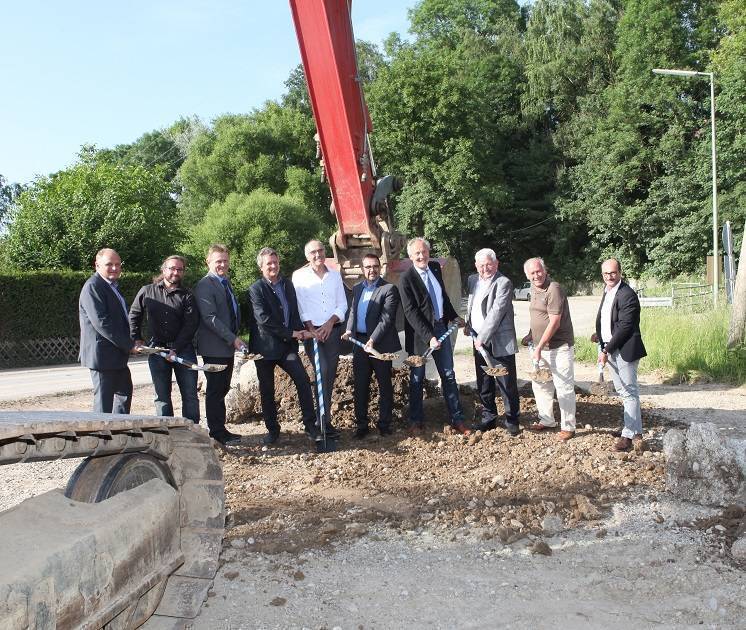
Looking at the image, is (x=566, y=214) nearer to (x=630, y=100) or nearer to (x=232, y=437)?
(x=630, y=100)

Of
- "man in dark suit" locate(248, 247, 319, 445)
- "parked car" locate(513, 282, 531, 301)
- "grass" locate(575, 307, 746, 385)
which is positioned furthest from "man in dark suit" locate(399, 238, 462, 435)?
"parked car" locate(513, 282, 531, 301)

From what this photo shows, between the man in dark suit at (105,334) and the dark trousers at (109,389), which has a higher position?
the man in dark suit at (105,334)

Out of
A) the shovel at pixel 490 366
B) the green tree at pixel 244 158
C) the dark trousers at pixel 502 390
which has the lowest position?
the dark trousers at pixel 502 390

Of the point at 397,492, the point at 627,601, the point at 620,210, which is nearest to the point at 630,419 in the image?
the point at 397,492

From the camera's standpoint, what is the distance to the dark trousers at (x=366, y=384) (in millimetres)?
6906

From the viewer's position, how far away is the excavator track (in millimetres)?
2248

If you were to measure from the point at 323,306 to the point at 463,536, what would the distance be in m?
2.98

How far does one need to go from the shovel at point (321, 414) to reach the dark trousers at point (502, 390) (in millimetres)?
1437

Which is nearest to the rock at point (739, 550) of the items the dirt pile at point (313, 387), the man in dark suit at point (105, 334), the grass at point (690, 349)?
the dirt pile at point (313, 387)

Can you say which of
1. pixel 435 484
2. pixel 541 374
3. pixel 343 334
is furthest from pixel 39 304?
pixel 435 484

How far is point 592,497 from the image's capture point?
5.03 m

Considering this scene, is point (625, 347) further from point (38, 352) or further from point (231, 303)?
point (38, 352)

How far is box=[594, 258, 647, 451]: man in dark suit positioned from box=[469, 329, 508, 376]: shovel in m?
0.90

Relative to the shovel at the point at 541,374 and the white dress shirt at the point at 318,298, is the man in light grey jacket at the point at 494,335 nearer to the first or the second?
the shovel at the point at 541,374
